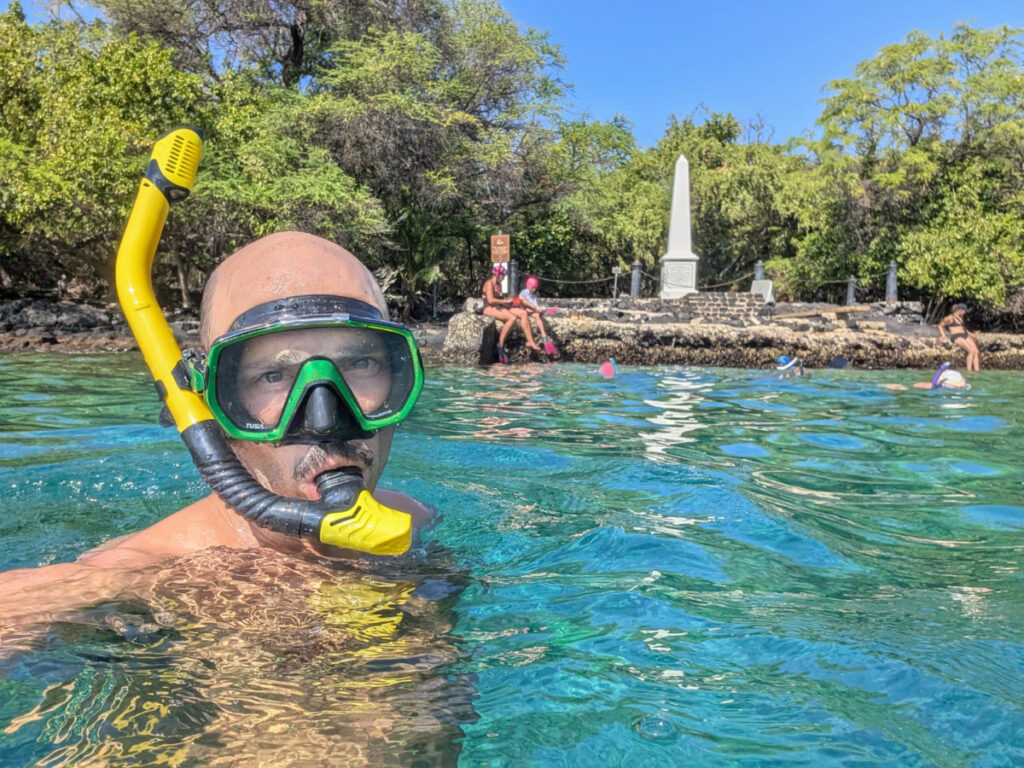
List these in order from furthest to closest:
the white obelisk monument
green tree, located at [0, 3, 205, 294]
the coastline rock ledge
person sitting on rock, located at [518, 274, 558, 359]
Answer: the white obelisk monument < green tree, located at [0, 3, 205, 294] < person sitting on rock, located at [518, 274, 558, 359] < the coastline rock ledge

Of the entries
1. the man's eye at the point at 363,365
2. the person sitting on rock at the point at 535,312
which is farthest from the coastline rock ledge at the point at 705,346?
the man's eye at the point at 363,365

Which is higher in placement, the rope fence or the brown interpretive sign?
the brown interpretive sign

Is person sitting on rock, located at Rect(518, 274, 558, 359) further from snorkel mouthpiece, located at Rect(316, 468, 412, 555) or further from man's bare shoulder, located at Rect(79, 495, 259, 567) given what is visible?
snorkel mouthpiece, located at Rect(316, 468, 412, 555)

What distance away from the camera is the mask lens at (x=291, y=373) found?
180 centimetres

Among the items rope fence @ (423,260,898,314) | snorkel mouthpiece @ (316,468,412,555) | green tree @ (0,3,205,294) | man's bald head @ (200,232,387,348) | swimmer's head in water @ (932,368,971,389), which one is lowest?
swimmer's head in water @ (932,368,971,389)

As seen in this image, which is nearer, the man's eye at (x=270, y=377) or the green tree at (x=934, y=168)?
the man's eye at (x=270, y=377)

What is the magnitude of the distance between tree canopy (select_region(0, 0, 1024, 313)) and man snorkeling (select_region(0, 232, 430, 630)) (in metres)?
15.1

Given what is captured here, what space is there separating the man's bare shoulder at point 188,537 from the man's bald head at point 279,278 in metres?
0.51

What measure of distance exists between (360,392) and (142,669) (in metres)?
0.76

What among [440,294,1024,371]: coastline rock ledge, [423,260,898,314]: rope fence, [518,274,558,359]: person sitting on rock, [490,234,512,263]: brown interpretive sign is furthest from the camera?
[423,260,898,314]: rope fence

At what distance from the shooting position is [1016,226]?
22.8 m

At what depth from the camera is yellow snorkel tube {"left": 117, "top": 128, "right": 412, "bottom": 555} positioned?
1.76 m

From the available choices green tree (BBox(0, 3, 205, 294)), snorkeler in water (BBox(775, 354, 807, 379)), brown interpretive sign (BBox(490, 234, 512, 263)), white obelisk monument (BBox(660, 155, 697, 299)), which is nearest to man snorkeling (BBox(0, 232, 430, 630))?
snorkeler in water (BBox(775, 354, 807, 379))

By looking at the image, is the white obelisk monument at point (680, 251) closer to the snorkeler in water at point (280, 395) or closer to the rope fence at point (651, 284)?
the rope fence at point (651, 284)
